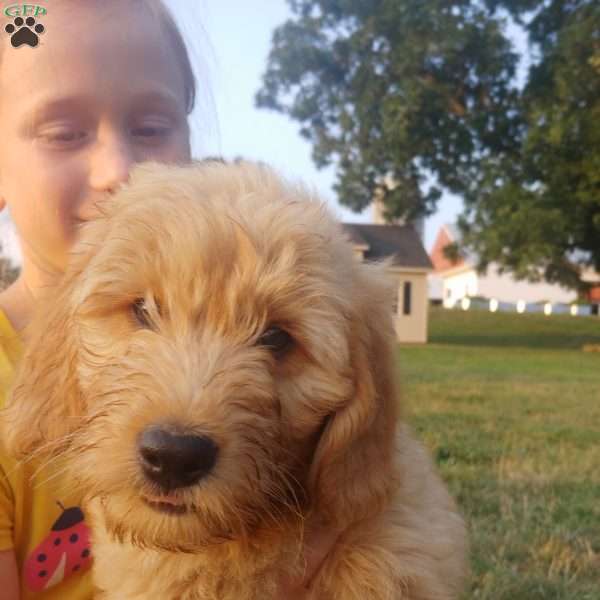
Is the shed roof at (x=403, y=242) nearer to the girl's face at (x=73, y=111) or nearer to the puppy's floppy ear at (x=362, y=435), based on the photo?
the girl's face at (x=73, y=111)

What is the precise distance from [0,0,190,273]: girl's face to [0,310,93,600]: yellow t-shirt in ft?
1.60

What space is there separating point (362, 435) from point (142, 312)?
0.68 metres

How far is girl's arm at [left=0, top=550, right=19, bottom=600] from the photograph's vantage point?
8.27 ft

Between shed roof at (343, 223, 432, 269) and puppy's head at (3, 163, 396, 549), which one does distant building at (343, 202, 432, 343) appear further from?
puppy's head at (3, 163, 396, 549)

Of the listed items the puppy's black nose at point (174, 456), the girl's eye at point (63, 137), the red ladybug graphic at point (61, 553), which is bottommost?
the red ladybug graphic at point (61, 553)

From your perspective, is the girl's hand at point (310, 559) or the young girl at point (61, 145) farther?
the young girl at point (61, 145)

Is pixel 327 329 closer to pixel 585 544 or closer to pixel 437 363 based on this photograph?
pixel 585 544

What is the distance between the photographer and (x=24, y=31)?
2.80 m

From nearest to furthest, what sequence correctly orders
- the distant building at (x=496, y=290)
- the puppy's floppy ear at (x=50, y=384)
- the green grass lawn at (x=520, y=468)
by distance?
the puppy's floppy ear at (x=50, y=384) < the green grass lawn at (x=520, y=468) < the distant building at (x=496, y=290)

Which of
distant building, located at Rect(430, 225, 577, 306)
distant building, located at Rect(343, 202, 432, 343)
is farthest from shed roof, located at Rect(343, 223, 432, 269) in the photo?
distant building, located at Rect(430, 225, 577, 306)

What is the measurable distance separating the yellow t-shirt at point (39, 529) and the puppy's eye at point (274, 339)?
2.90 feet

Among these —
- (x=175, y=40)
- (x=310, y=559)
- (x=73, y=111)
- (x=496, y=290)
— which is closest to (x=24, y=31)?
(x=73, y=111)

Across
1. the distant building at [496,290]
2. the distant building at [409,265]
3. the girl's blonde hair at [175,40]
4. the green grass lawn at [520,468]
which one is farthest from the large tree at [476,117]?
the distant building at [496,290]

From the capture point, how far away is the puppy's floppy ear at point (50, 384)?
2.33 metres
